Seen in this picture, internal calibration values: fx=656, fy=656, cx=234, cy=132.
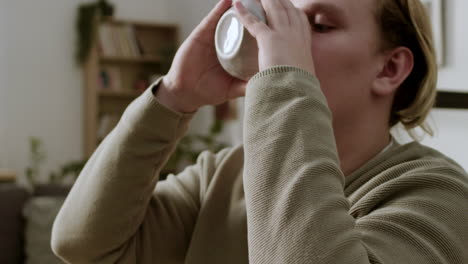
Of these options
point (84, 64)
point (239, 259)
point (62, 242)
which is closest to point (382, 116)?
point (239, 259)

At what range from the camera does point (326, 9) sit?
0.91 m

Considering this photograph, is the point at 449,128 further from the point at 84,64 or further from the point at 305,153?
the point at 84,64

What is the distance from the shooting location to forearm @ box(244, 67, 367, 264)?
2.17 ft

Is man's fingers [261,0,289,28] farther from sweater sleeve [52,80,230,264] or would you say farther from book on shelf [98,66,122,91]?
book on shelf [98,66,122,91]

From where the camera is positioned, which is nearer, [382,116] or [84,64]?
[382,116]

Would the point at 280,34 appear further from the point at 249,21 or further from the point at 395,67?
the point at 395,67

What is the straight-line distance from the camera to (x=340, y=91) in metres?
0.92

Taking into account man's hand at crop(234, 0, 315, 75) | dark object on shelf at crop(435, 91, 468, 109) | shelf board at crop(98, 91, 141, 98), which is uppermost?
man's hand at crop(234, 0, 315, 75)

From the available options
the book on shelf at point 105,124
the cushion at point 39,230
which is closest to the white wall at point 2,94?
the book on shelf at point 105,124

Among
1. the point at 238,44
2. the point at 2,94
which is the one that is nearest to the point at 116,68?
the point at 2,94

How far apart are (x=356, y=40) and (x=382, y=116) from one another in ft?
0.48

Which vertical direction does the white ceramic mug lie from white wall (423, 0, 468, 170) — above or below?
above

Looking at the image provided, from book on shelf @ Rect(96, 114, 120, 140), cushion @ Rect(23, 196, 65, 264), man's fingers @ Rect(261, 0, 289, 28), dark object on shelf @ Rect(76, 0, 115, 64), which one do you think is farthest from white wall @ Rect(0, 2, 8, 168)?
man's fingers @ Rect(261, 0, 289, 28)

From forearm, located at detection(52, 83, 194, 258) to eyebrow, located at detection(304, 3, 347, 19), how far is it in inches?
10.9
